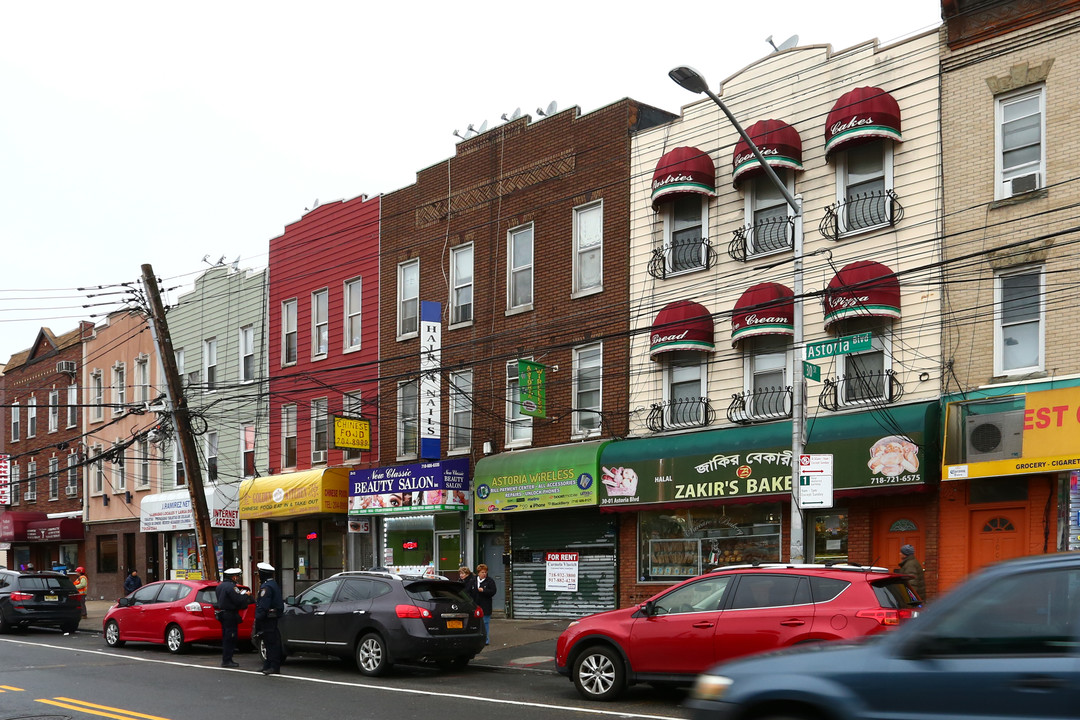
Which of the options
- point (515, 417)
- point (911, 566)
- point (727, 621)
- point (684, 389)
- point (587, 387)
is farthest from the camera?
point (515, 417)

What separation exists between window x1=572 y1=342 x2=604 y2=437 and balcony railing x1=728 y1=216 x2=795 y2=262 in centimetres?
398

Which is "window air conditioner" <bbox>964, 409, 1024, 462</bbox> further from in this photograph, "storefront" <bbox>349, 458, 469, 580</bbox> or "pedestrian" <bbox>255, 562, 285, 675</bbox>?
"storefront" <bbox>349, 458, 469, 580</bbox>

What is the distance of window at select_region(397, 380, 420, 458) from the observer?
28344mm

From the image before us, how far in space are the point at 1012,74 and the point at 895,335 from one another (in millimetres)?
4422

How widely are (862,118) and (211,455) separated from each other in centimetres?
2434

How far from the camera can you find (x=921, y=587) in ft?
53.5

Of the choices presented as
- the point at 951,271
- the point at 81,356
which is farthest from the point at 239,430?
the point at 951,271

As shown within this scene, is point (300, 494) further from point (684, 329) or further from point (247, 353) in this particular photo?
point (684, 329)

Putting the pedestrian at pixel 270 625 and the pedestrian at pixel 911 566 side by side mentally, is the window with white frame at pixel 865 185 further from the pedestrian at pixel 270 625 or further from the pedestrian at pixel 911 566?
the pedestrian at pixel 270 625

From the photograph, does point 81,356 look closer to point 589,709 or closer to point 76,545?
point 76,545

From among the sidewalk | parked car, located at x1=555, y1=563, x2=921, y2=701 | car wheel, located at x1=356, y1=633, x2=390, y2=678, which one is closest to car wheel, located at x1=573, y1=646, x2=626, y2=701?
parked car, located at x1=555, y1=563, x2=921, y2=701

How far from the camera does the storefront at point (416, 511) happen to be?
26.0 meters

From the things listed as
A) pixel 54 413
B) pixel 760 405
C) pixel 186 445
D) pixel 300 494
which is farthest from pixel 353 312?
pixel 54 413

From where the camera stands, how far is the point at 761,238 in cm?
2095
